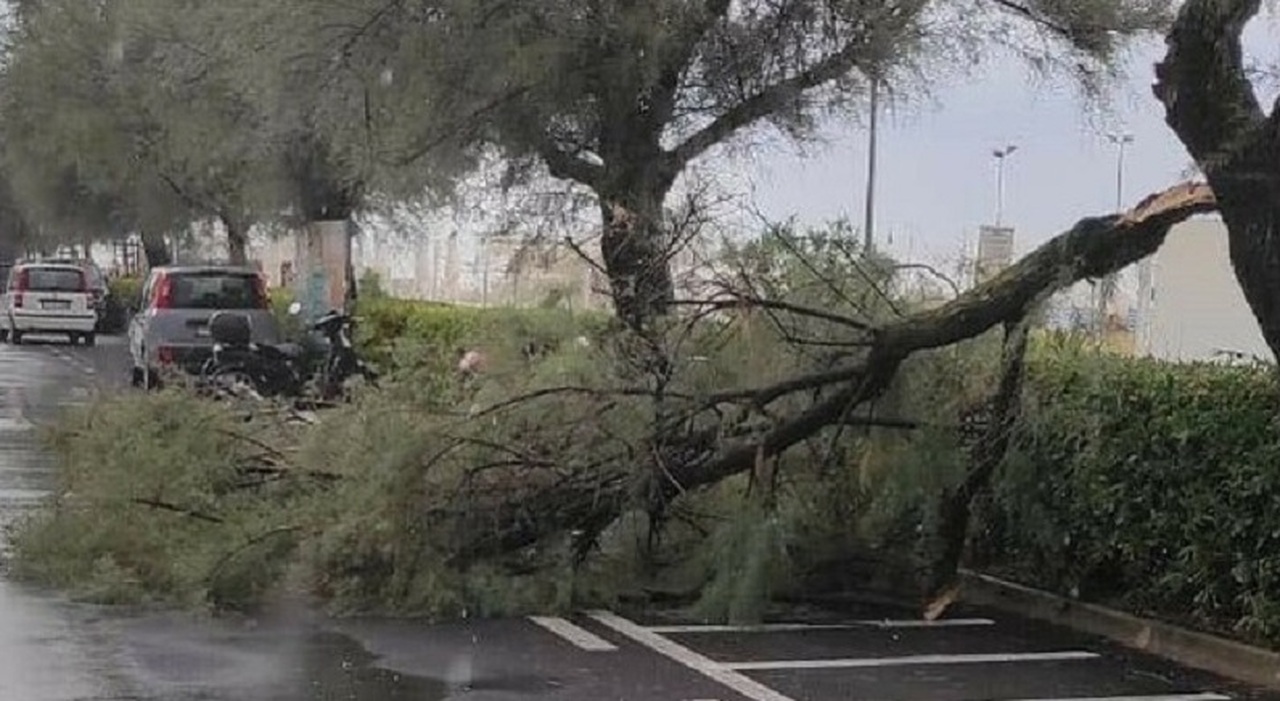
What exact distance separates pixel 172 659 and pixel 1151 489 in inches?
215

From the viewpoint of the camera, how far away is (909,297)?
11938 mm

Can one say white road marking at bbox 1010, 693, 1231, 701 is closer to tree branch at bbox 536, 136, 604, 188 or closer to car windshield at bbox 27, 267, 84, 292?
tree branch at bbox 536, 136, 604, 188

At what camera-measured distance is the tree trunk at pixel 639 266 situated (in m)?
11.6

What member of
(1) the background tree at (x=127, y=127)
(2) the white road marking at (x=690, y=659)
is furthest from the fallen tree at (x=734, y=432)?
(1) the background tree at (x=127, y=127)

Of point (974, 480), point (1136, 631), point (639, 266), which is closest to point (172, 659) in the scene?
point (639, 266)

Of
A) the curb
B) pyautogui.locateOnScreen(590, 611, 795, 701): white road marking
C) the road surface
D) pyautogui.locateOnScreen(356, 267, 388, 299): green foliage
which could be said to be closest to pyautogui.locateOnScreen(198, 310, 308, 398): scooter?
pyautogui.locateOnScreen(356, 267, 388, 299): green foliage

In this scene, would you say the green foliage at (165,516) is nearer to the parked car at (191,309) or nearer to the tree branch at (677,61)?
the tree branch at (677,61)

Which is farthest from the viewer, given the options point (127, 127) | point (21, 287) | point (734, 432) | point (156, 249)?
point (156, 249)

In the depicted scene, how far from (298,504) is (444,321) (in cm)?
1025

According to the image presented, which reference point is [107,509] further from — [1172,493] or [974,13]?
[974,13]

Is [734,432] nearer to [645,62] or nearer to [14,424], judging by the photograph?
[645,62]

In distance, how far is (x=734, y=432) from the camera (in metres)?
11.5

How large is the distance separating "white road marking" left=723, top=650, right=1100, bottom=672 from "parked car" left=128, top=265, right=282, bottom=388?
1457 centimetres

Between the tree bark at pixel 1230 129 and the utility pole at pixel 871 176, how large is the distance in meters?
2.80
